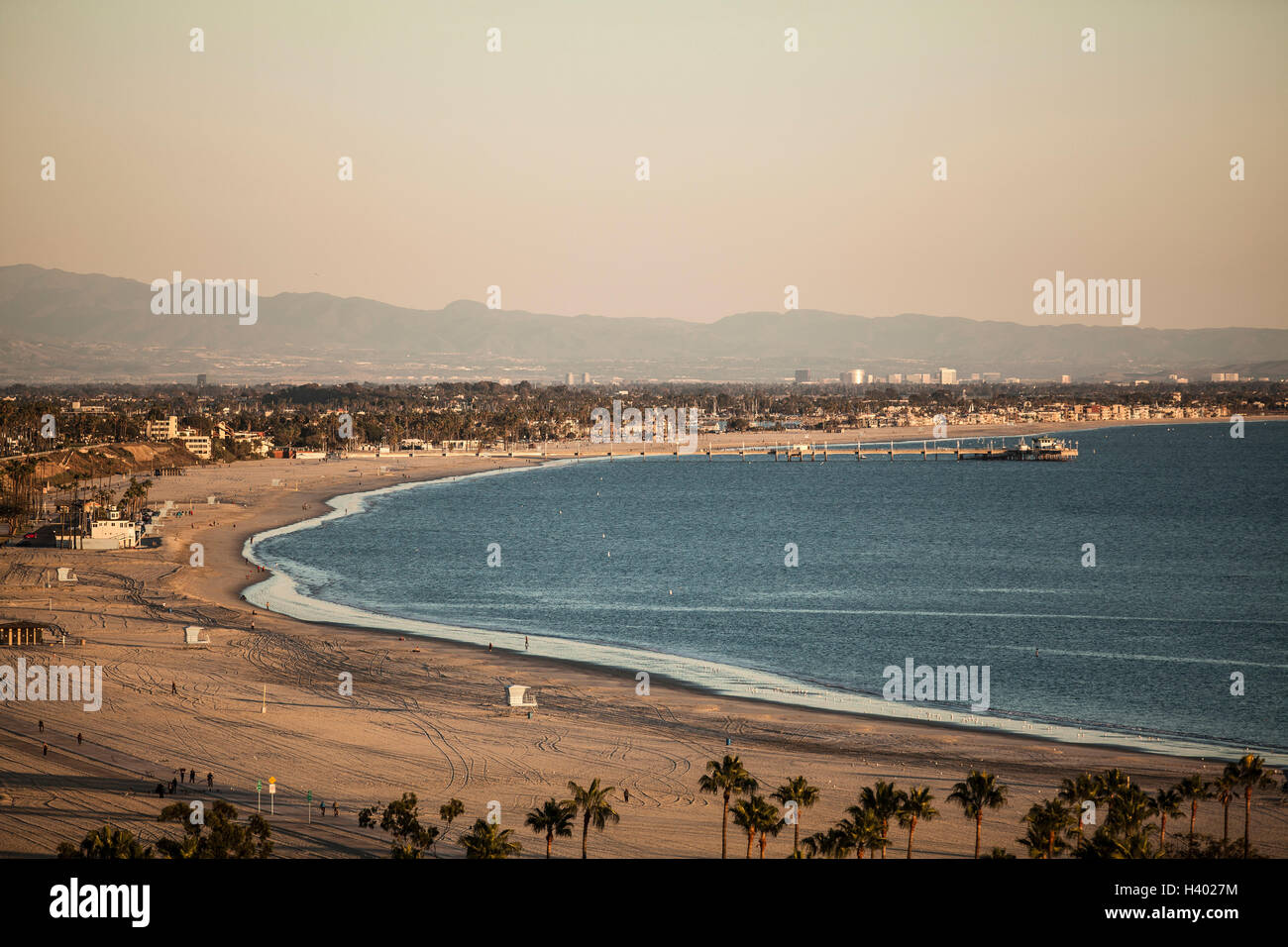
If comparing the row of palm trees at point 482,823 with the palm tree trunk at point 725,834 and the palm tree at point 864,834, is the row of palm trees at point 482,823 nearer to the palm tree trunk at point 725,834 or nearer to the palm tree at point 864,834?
the palm tree trunk at point 725,834

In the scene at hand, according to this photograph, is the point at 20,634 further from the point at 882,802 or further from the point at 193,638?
the point at 882,802

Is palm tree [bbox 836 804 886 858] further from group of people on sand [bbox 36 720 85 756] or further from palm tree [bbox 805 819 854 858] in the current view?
group of people on sand [bbox 36 720 85 756]

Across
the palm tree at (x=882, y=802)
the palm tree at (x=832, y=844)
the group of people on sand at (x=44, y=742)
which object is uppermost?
the palm tree at (x=882, y=802)

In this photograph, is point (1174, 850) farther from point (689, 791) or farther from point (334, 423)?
point (334, 423)

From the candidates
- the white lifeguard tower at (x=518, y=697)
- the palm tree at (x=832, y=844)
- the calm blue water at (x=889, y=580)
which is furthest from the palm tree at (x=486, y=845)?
the calm blue water at (x=889, y=580)

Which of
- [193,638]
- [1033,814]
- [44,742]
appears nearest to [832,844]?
[1033,814]
